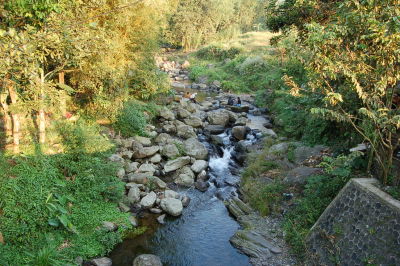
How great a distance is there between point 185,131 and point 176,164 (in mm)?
3362

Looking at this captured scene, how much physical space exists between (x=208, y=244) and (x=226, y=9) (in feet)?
143

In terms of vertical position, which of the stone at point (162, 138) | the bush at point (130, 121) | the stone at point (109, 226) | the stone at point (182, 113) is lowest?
the stone at point (109, 226)

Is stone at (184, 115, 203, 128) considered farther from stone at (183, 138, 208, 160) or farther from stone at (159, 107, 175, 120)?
stone at (183, 138, 208, 160)

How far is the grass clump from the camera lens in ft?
22.5

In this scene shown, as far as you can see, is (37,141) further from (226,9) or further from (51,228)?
(226,9)

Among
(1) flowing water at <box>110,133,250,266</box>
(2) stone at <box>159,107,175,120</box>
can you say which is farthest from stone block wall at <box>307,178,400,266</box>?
(2) stone at <box>159,107,175,120</box>

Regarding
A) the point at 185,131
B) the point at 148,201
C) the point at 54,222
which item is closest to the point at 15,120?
the point at 54,222

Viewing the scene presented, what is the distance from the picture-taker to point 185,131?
1538 cm

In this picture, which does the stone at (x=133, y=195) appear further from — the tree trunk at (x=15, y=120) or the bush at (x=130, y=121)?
the bush at (x=130, y=121)

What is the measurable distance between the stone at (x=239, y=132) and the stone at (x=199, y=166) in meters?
3.43

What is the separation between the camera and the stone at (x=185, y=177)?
37.7 feet

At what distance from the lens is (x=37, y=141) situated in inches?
380

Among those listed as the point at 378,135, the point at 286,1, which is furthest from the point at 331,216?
the point at 286,1

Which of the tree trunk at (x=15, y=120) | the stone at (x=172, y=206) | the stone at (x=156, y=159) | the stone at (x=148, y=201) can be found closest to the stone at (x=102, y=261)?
the stone at (x=148, y=201)
